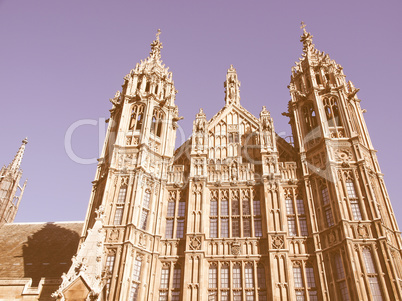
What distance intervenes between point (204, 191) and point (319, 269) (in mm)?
9245

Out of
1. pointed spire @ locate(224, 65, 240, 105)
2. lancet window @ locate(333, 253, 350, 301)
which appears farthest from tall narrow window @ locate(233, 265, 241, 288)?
pointed spire @ locate(224, 65, 240, 105)

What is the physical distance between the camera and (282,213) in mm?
25750

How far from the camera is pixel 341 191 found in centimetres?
2508

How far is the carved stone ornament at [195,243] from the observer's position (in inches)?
970

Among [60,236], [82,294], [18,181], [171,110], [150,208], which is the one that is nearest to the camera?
[82,294]

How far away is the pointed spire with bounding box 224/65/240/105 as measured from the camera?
35.1 metres

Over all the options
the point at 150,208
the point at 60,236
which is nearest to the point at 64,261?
the point at 60,236

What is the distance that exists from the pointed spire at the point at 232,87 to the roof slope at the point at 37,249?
19335 millimetres

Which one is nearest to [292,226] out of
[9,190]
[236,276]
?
[236,276]

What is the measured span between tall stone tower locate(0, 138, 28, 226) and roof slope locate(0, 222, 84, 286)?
21.1 ft

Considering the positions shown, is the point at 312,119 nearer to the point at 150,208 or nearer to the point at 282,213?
the point at 282,213

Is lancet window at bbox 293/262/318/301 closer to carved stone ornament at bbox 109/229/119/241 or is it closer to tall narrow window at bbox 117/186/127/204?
carved stone ornament at bbox 109/229/119/241

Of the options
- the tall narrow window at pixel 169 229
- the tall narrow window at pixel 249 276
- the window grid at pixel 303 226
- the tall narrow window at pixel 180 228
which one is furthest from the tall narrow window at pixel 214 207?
the window grid at pixel 303 226

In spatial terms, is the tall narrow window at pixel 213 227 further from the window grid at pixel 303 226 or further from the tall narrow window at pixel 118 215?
the tall narrow window at pixel 118 215
